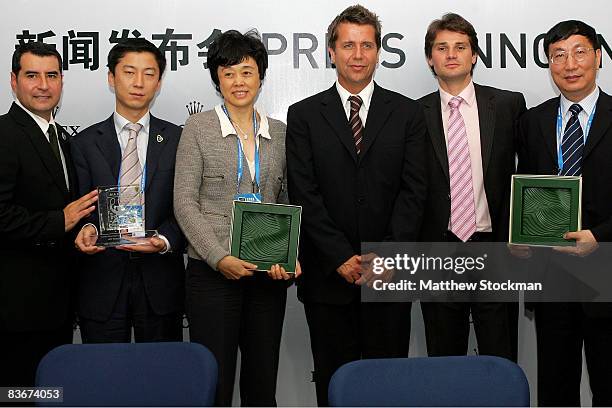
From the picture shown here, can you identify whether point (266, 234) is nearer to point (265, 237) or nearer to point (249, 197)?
point (265, 237)

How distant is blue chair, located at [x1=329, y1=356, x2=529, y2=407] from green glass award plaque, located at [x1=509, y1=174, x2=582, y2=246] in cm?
128

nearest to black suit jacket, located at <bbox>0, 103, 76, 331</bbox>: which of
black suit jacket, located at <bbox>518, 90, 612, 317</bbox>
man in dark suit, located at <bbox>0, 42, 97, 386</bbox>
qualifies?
man in dark suit, located at <bbox>0, 42, 97, 386</bbox>

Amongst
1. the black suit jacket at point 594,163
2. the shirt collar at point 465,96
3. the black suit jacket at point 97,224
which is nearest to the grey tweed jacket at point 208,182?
the black suit jacket at point 97,224

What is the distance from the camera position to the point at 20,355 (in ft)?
10.3

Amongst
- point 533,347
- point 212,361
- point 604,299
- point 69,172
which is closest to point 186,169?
point 69,172

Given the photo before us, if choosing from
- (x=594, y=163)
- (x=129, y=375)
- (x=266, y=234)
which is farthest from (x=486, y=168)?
(x=129, y=375)

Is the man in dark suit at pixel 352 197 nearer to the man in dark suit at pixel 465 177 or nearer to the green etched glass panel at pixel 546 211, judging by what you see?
the man in dark suit at pixel 465 177

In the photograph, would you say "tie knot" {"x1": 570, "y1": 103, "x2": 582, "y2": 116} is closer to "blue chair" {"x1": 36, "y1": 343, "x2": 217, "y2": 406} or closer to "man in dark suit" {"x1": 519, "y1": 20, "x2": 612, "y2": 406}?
"man in dark suit" {"x1": 519, "y1": 20, "x2": 612, "y2": 406}

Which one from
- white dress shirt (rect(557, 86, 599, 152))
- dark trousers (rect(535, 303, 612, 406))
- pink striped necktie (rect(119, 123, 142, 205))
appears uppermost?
white dress shirt (rect(557, 86, 599, 152))

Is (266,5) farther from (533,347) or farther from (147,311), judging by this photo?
(533,347)

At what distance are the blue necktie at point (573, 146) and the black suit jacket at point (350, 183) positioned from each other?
25.2 inches

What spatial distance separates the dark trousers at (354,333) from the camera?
3.21m

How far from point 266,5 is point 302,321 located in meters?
1.84

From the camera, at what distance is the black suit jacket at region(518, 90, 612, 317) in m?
3.19
